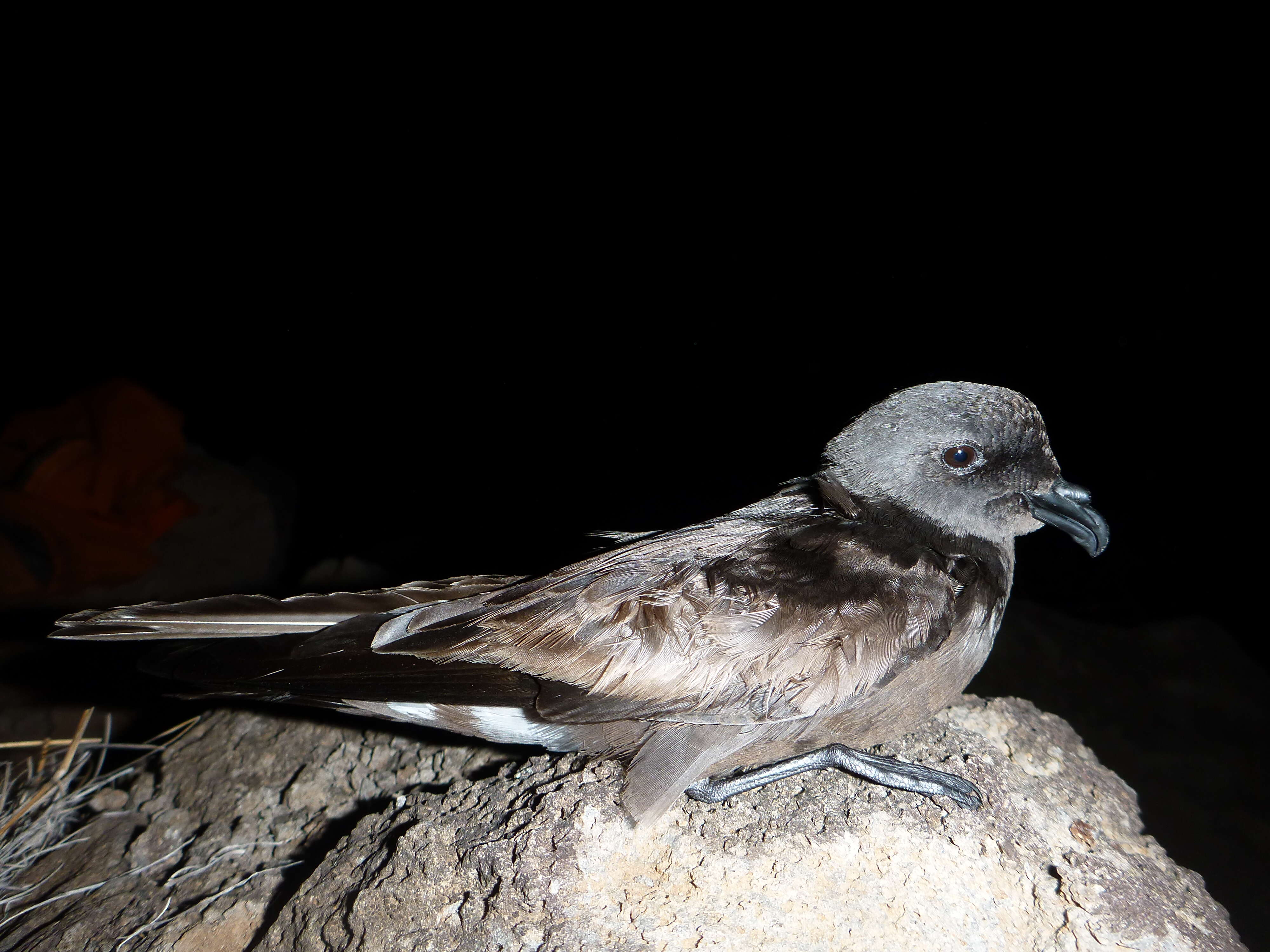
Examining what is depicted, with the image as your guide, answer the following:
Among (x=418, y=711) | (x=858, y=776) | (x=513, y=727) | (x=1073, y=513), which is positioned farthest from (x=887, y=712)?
(x=418, y=711)

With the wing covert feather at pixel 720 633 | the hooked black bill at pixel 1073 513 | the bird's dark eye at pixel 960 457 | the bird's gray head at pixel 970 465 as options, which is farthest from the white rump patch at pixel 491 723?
the hooked black bill at pixel 1073 513

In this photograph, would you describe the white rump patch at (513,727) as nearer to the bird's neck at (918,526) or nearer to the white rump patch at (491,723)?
the white rump patch at (491,723)

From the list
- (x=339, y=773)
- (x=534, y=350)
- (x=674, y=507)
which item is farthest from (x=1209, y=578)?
(x=339, y=773)

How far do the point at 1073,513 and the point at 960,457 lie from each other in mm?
363

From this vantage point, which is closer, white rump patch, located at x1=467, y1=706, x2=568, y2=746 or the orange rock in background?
white rump patch, located at x1=467, y1=706, x2=568, y2=746

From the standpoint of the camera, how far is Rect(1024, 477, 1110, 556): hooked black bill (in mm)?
2074

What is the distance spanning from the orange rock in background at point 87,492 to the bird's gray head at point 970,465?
333cm

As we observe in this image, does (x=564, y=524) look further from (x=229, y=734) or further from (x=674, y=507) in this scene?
(x=229, y=734)

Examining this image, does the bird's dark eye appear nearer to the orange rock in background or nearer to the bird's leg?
the bird's leg

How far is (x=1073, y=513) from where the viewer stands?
6.82 feet

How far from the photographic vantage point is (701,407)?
3.72 m

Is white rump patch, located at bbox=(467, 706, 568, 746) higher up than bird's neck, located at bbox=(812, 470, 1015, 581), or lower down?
lower down

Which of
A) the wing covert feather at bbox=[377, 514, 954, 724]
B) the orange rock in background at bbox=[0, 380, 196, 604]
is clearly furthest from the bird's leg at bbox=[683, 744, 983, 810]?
the orange rock in background at bbox=[0, 380, 196, 604]

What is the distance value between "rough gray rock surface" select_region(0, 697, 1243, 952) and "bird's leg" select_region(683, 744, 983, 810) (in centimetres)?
3
